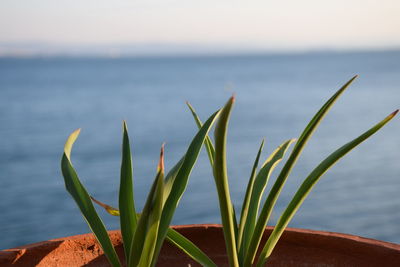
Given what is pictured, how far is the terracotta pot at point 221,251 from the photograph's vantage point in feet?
2.78

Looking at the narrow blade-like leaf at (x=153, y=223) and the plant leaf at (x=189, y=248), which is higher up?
the narrow blade-like leaf at (x=153, y=223)

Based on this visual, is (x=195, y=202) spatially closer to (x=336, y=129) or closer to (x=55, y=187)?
(x=55, y=187)

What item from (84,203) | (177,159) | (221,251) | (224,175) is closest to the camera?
(224,175)

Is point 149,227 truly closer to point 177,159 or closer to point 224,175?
point 224,175

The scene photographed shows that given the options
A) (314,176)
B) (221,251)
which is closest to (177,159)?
(221,251)

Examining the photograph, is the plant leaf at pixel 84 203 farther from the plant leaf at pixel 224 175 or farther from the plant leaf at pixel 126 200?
the plant leaf at pixel 224 175

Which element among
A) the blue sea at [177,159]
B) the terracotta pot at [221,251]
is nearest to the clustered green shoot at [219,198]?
the terracotta pot at [221,251]

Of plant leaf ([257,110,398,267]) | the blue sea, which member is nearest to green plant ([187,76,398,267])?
plant leaf ([257,110,398,267])

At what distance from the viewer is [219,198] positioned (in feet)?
2.09

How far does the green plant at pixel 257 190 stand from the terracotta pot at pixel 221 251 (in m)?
0.13

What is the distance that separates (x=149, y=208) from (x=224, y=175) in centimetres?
9

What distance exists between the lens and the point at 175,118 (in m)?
9.63

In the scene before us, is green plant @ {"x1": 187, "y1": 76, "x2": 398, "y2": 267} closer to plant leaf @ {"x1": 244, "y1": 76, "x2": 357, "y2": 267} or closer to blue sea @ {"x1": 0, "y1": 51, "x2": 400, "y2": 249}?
plant leaf @ {"x1": 244, "y1": 76, "x2": 357, "y2": 267}

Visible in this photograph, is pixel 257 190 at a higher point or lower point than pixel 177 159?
higher
